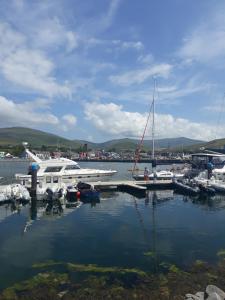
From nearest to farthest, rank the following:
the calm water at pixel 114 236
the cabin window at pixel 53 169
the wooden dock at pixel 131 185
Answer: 1. the calm water at pixel 114 236
2. the wooden dock at pixel 131 185
3. the cabin window at pixel 53 169

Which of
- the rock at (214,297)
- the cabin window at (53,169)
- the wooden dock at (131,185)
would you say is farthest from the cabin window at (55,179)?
the rock at (214,297)

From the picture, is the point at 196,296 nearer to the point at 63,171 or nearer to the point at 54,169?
the point at 63,171

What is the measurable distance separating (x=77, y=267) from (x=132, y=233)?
9.05 metres

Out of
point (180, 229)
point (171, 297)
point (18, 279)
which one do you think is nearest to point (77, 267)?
point (18, 279)

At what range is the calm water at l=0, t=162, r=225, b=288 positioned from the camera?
21.3 meters

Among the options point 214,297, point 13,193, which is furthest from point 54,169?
point 214,297

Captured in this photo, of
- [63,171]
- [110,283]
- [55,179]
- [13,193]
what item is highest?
[63,171]

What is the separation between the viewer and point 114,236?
2688 cm

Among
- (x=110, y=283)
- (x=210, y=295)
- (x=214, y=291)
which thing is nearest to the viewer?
(x=210, y=295)

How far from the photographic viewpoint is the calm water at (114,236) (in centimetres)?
2127

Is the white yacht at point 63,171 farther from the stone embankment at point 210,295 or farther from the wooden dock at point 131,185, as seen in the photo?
the stone embankment at point 210,295

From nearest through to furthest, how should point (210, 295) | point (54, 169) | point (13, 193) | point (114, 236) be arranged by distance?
1. point (210, 295)
2. point (114, 236)
3. point (13, 193)
4. point (54, 169)

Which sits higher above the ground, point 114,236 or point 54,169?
point 54,169

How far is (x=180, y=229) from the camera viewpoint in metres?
29.6
